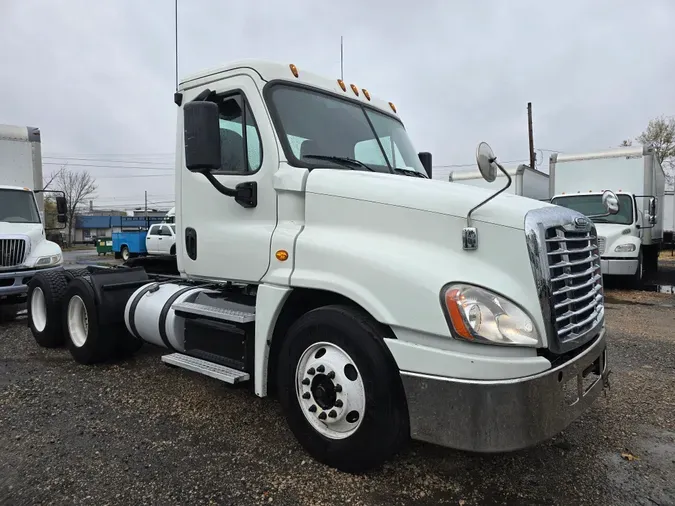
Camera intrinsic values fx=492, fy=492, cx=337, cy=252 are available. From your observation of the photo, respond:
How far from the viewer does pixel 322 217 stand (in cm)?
332

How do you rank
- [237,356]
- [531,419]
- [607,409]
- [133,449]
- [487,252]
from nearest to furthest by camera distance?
[531,419] < [487,252] < [133,449] < [237,356] < [607,409]

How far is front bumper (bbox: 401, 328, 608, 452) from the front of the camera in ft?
8.26

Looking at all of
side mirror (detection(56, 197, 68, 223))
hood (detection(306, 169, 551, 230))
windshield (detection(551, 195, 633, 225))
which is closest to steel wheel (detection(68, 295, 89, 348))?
hood (detection(306, 169, 551, 230))

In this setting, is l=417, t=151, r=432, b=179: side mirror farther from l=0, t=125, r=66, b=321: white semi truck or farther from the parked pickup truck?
the parked pickup truck

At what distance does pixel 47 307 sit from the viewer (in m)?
6.03

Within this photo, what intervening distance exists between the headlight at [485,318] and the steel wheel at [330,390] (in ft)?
2.32

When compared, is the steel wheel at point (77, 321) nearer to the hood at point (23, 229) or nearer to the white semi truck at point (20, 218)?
the white semi truck at point (20, 218)

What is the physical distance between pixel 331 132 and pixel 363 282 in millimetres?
1433

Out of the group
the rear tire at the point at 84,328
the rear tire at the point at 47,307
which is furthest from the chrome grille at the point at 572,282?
the rear tire at the point at 47,307

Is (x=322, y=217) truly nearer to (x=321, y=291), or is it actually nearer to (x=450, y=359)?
(x=321, y=291)

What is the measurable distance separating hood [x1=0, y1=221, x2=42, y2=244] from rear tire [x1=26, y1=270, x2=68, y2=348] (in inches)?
109

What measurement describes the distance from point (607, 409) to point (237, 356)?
314 centimetres

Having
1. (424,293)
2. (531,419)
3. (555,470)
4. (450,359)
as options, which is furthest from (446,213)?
(555,470)

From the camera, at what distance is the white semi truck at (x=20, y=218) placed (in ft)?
27.3
